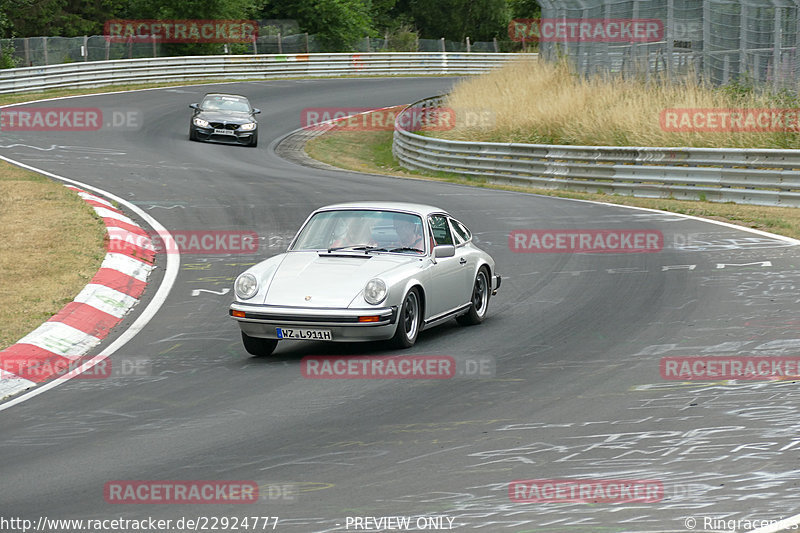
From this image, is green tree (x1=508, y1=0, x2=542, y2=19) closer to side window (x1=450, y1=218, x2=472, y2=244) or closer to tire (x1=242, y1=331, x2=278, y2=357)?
side window (x1=450, y1=218, x2=472, y2=244)

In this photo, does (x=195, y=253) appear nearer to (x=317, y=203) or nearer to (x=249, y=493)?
(x=317, y=203)

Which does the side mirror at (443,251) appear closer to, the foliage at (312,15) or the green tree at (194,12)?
the foliage at (312,15)

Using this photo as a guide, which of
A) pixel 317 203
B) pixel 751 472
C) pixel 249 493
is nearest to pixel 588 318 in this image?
pixel 751 472

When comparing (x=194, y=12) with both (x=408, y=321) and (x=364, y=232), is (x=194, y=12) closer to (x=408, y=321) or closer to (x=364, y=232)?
(x=364, y=232)

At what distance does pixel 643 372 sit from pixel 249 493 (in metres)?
3.83

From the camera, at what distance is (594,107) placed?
91.4 ft

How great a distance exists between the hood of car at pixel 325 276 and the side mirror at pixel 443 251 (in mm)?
198

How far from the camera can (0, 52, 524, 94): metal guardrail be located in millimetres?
42469

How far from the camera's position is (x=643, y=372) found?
8656mm

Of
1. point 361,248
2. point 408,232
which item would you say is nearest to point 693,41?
point 408,232

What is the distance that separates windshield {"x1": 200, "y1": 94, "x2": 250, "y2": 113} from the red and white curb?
60.8 feet

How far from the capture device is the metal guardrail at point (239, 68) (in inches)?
1672

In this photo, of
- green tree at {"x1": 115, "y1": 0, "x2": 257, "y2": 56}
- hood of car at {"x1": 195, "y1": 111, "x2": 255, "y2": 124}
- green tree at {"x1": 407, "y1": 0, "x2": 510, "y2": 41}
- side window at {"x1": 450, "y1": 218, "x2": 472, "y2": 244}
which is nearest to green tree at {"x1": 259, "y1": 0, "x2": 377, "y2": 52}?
green tree at {"x1": 115, "y1": 0, "x2": 257, "y2": 56}

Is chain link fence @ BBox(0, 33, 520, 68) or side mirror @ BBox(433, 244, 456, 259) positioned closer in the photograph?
side mirror @ BBox(433, 244, 456, 259)
